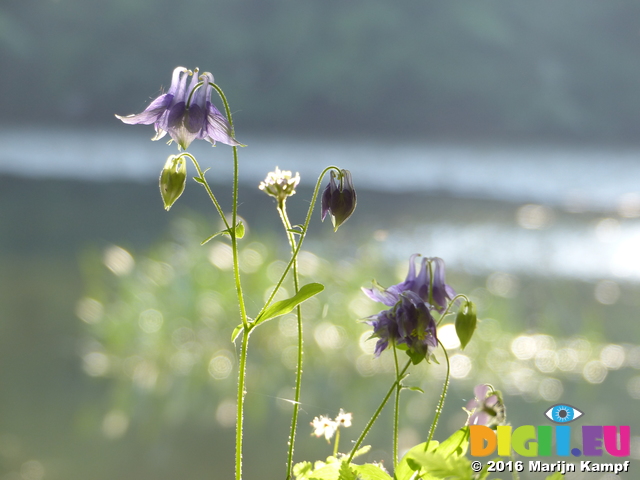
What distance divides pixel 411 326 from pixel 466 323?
0.05 meters

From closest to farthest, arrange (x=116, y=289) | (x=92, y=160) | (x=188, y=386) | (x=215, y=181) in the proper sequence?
(x=188, y=386) → (x=116, y=289) → (x=215, y=181) → (x=92, y=160)

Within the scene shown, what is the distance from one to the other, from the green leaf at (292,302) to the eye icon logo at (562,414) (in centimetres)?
22

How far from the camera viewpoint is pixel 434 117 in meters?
8.57

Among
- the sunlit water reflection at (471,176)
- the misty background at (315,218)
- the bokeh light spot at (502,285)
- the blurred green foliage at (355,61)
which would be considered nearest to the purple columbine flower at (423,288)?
the misty background at (315,218)

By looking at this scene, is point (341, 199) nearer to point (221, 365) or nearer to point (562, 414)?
point (562, 414)

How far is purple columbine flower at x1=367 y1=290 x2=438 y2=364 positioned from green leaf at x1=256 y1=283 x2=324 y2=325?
0.05 meters

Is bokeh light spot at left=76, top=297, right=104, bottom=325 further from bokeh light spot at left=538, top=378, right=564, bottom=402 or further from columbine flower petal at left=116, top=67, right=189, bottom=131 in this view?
columbine flower petal at left=116, top=67, right=189, bottom=131

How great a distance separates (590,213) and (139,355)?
10.5 feet

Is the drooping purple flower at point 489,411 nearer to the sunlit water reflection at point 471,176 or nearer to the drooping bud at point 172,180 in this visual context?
the drooping bud at point 172,180

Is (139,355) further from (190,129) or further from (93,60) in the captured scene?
(93,60)

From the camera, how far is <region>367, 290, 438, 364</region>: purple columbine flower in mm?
403

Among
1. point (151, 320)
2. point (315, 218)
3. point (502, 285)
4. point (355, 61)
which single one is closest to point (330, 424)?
point (151, 320)

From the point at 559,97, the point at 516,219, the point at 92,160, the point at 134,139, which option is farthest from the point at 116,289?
the point at 559,97

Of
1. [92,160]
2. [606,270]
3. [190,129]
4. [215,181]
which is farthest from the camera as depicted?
[92,160]
